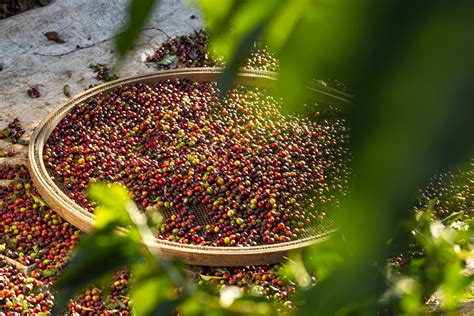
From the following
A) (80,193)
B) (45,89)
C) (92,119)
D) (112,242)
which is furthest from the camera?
(45,89)

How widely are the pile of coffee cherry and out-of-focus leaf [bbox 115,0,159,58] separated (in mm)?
2604

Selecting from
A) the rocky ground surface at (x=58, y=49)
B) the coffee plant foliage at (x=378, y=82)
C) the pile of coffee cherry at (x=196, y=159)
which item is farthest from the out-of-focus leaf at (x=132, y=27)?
the rocky ground surface at (x=58, y=49)

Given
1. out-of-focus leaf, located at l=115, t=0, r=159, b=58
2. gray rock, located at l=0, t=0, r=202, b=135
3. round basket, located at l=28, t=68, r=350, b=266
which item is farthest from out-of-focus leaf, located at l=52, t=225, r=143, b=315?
gray rock, located at l=0, t=0, r=202, b=135

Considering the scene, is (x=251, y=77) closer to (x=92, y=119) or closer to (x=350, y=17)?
(x=92, y=119)

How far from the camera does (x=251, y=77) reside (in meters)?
4.07

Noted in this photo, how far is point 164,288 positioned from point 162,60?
14.7 feet

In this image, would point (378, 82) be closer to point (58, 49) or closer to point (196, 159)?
point (196, 159)

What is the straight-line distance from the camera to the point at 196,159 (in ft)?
11.3

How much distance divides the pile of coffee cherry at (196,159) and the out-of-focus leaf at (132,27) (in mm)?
2604

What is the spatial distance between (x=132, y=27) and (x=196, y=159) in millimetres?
3217

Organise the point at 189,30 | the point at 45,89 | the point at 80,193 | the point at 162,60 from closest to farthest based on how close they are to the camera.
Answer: the point at 80,193
the point at 45,89
the point at 162,60
the point at 189,30

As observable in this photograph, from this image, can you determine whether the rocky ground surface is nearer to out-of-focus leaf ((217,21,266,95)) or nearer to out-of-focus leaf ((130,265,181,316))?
out-of-focus leaf ((130,265,181,316))

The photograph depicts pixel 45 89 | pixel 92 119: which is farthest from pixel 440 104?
pixel 45 89

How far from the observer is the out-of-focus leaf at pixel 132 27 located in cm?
22
